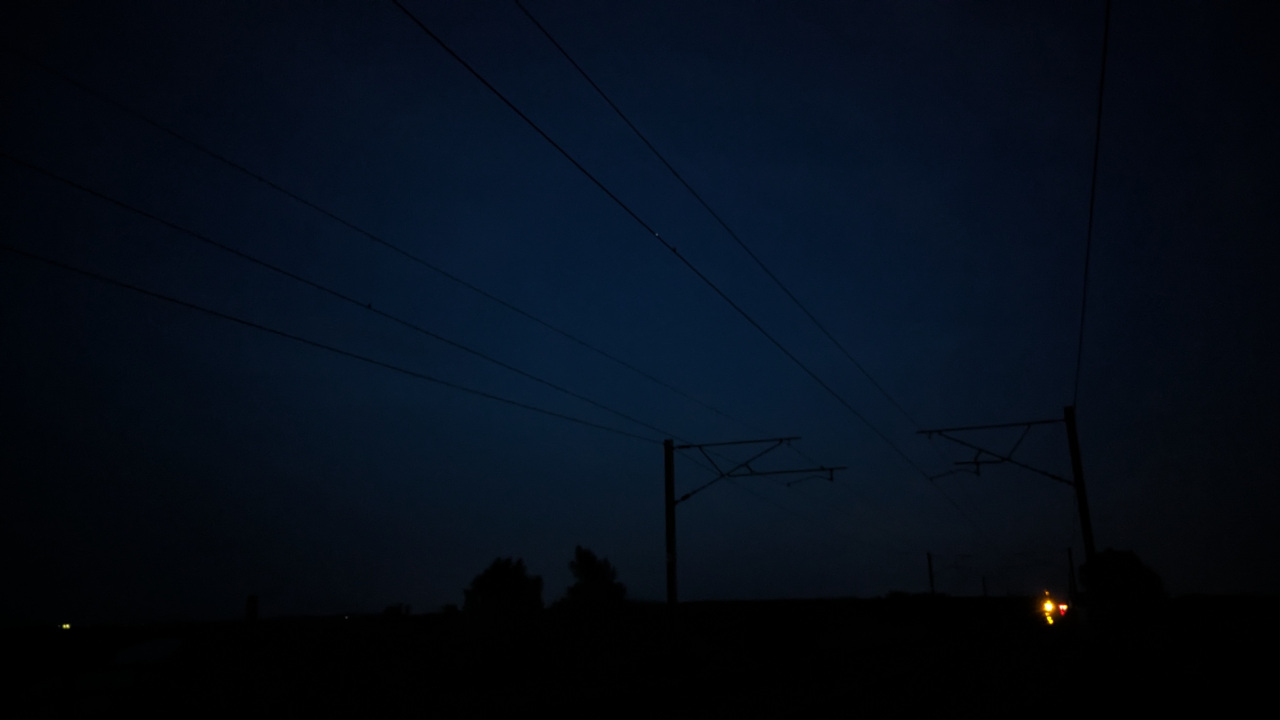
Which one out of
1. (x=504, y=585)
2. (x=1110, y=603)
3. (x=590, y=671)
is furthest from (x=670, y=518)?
(x=504, y=585)

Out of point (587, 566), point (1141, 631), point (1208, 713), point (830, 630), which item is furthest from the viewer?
point (587, 566)

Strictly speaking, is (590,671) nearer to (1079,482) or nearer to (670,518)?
(670,518)

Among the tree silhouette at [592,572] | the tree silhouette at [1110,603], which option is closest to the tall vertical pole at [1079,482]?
the tree silhouette at [1110,603]

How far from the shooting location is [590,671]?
1423 cm

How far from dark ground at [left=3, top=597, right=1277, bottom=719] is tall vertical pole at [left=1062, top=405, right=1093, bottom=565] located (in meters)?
4.48

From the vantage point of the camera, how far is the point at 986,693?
46.4ft

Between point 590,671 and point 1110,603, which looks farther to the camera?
point 1110,603

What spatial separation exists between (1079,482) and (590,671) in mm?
19569

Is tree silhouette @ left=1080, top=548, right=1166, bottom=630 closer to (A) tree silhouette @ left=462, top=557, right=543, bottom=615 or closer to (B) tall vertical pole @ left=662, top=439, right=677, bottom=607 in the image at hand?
(B) tall vertical pole @ left=662, top=439, right=677, bottom=607

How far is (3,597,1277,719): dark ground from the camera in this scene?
988cm

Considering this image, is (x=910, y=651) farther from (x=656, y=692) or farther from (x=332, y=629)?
(x=332, y=629)

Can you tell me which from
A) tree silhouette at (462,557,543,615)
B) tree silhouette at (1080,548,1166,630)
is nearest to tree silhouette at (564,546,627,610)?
tree silhouette at (462,557,543,615)

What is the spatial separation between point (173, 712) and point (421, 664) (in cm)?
339

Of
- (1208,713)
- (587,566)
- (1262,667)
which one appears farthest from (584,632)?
(587,566)
